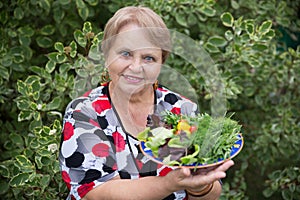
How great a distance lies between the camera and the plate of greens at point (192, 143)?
1.20 m

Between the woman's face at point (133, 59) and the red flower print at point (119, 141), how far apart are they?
0.43 ft

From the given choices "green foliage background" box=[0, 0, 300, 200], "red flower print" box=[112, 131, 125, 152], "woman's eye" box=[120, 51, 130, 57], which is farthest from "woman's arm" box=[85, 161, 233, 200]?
"green foliage background" box=[0, 0, 300, 200]

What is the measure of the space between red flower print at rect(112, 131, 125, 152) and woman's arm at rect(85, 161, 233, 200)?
0.35 feet

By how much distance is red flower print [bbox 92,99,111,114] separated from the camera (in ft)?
4.90

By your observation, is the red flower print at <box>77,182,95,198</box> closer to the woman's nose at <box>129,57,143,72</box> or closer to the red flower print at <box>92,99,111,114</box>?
the red flower print at <box>92,99,111,114</box>

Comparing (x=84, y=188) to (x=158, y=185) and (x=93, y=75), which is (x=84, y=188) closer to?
(x=158, y=185)

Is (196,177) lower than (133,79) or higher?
Answer: lower

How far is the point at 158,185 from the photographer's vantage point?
1241 mm

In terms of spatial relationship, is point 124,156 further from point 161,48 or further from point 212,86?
point 212,86

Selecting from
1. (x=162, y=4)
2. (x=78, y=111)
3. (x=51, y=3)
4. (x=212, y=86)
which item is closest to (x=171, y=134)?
(x=78, y=111)

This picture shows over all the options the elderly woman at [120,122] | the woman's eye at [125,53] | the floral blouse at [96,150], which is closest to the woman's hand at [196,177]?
the elderly woman at [120,122]

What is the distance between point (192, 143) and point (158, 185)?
0.13 m

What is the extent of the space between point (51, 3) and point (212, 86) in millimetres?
1082

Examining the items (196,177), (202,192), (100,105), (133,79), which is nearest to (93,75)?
(100,105)
